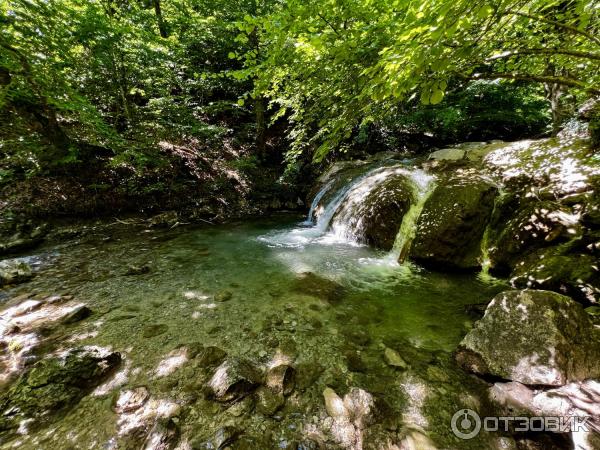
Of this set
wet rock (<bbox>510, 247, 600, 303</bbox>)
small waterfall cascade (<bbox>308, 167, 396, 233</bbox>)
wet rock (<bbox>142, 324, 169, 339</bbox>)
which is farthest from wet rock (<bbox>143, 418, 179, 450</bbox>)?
small waterfall cascade (<bbox>308, 167, 396, 233</bbox>)

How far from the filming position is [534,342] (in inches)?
94.2

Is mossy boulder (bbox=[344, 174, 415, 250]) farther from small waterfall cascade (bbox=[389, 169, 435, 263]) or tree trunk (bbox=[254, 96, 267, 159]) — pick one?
tree trunk (bbox=[254, 96, 267, 159])

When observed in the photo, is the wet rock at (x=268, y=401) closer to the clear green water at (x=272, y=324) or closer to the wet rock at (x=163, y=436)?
the clear green water at (x=272, y=324)

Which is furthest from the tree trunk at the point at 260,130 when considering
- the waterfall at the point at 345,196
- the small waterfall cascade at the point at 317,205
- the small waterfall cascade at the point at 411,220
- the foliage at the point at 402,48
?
the foliage at the point at 402,48

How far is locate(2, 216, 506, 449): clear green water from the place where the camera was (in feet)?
6.87

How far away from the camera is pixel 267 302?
3939 mm

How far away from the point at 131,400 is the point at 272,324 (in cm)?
159

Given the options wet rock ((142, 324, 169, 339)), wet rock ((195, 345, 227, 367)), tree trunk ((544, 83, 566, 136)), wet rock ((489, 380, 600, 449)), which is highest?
tree trunk ((544, 83, 566, 136))

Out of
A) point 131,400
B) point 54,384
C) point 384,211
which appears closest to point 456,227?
point 384,211

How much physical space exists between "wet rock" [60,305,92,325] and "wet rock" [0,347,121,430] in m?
1.05

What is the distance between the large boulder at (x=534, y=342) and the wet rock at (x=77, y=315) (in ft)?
15.3

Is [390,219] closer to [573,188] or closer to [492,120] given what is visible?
[573,188]

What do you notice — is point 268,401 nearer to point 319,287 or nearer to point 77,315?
point 319,287

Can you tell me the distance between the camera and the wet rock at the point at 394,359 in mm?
2661
